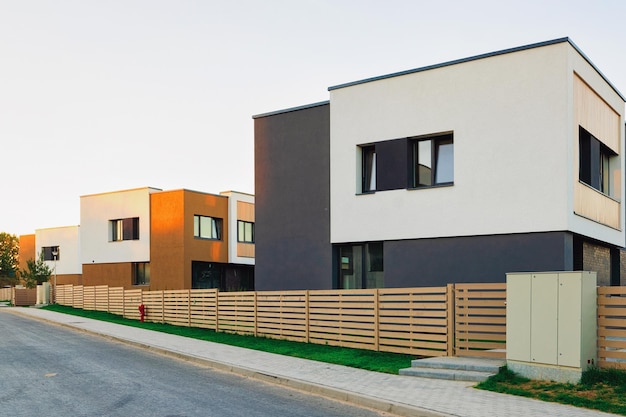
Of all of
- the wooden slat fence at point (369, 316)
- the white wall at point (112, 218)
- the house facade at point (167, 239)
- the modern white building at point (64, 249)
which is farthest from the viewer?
the modern white building at point (64, 249)

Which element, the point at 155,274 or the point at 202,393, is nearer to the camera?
the point at 202,393

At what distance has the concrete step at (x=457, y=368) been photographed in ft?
38.0

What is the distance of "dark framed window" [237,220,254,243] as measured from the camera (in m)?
45.7

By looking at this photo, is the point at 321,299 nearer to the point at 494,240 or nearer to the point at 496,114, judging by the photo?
the point at 494,240

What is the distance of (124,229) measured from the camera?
4497 centimetres

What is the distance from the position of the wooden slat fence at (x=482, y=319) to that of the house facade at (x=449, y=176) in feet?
11.7

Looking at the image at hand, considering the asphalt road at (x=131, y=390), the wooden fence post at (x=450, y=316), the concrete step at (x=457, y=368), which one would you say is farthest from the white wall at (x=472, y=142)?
the asphalt road at (x=131, y=390)

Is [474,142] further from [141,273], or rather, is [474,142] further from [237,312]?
[141,273]

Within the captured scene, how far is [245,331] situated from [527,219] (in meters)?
9.35

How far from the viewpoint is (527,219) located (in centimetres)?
1656

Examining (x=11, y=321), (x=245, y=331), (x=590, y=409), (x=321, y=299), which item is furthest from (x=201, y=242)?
(x=590, y=409)

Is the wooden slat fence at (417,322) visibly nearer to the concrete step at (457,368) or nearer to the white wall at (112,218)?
the concrete step at (457,368)

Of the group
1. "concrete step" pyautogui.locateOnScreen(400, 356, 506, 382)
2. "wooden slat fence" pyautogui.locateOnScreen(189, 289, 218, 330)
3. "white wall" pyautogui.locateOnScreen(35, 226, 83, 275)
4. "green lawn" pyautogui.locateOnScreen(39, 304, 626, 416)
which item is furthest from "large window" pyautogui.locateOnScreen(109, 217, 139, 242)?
"concrete step" pyautogui.locateOnScreen(400, 356, 506, 382)

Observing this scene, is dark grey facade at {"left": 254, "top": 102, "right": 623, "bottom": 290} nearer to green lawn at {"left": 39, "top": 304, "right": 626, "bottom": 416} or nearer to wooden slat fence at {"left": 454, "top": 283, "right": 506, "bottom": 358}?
green lawn at {"left": 39, "top": 304, "right": 626, "bottom": 416}
